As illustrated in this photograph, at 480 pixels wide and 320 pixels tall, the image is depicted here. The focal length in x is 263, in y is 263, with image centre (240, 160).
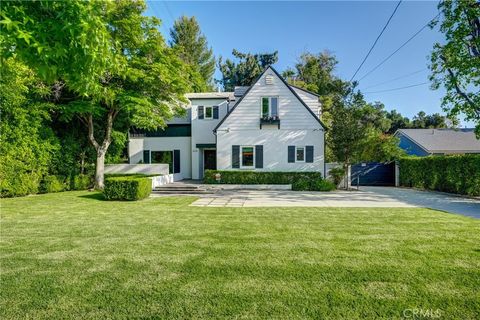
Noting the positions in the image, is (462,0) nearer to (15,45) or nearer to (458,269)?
(458,269)

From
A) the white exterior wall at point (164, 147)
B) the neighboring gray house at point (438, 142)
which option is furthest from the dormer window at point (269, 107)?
the neighboring gray house at point (438, 142)

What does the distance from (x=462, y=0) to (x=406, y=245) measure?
12.3m

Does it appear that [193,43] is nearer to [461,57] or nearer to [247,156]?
[247,156]

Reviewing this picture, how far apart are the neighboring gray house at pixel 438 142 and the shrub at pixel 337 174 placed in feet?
37.0

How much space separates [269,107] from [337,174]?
245 inches

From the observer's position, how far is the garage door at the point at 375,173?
20.0 metres

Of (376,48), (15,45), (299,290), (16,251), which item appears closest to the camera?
(15,45)

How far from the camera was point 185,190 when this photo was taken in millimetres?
14883

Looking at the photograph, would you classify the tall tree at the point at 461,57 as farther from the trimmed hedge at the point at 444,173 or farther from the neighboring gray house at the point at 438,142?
the neighboring gray house at the point at 438,142

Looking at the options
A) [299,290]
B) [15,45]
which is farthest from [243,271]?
[15,45]

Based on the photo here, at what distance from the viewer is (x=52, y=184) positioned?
1411cm

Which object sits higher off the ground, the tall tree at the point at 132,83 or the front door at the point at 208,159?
the tall tree at the point at 132,83

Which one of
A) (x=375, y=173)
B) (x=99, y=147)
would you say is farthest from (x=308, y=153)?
(x=99, y=147)

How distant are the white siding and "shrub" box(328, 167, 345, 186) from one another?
303 cm
